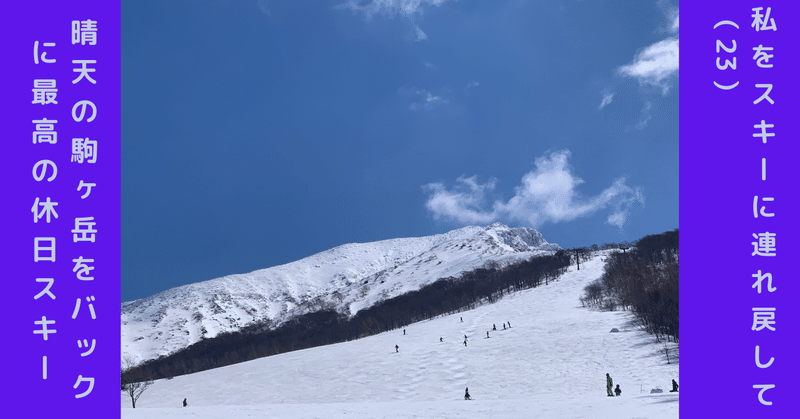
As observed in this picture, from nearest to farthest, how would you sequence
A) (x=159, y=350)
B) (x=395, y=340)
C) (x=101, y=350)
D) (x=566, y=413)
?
(x=101, y=350) → (x=566, y=413) → (x=395, y=340) → (x=159, y=350)

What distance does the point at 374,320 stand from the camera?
128 meters

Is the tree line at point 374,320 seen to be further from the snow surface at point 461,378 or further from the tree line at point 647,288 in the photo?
the snow surface at point 461,378

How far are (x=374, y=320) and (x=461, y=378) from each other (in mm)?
91598

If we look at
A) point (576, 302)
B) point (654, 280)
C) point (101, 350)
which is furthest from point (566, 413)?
point (576, 302)

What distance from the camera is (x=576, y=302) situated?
234 ft

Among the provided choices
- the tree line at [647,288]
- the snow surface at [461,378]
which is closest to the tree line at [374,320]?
the tree line at [647,288]

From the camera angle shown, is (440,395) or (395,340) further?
(395,340)

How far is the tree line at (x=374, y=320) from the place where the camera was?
11206 centimetres

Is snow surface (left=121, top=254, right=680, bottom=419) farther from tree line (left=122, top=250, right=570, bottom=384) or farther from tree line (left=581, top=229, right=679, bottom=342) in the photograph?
tree line (left=122, top=250, right=570, bottom=384)

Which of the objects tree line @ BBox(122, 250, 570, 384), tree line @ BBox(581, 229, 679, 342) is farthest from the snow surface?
tree line @ BBox(122, 250, 570, 384)

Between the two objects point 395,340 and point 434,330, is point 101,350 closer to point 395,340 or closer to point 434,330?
point 395,340

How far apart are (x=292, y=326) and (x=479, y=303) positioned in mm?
78835

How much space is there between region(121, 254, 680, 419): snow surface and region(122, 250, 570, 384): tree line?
42873mm

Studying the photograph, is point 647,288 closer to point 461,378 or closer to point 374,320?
point 461,378
